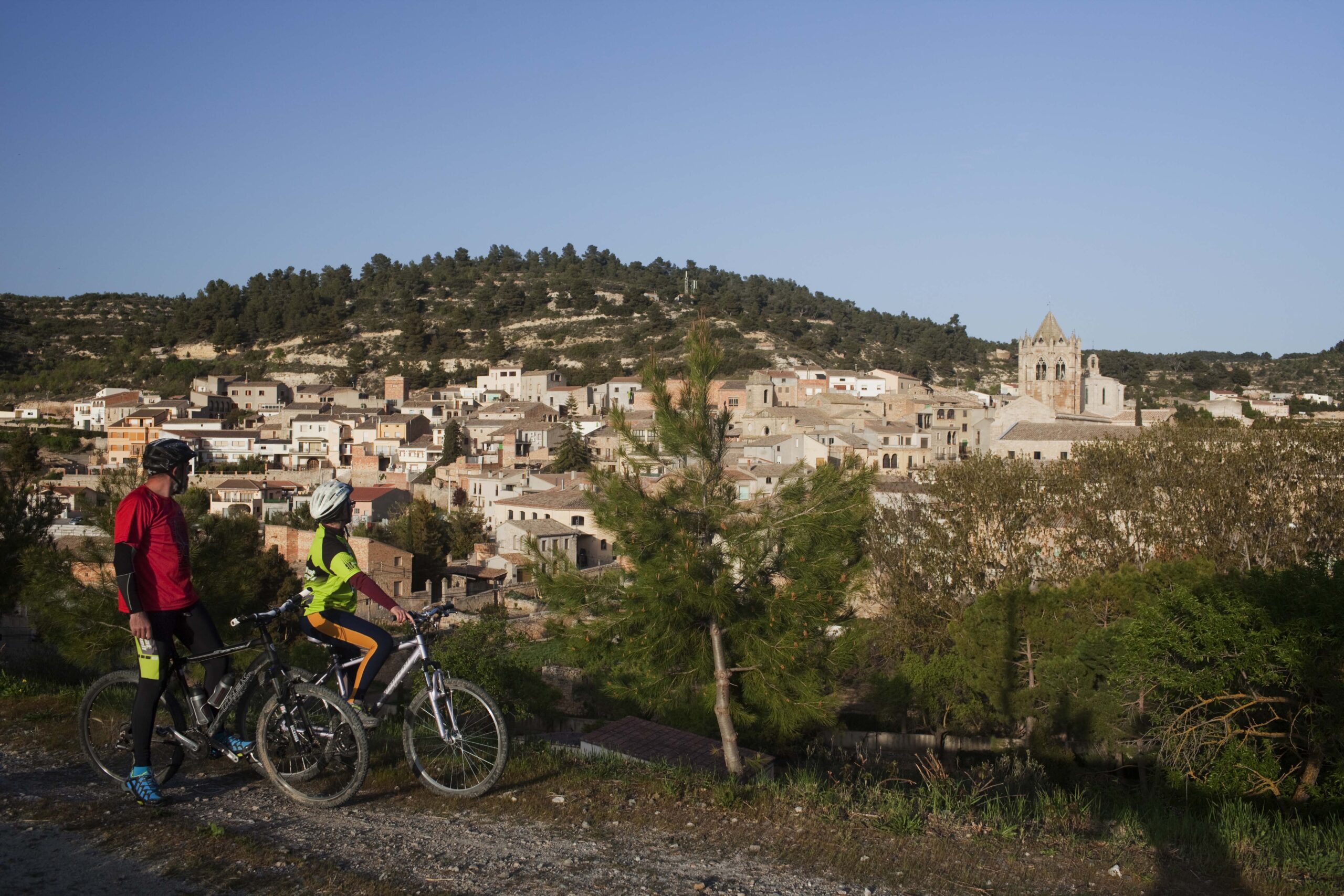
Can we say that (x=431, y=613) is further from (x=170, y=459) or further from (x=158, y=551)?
(x=170, y=459)

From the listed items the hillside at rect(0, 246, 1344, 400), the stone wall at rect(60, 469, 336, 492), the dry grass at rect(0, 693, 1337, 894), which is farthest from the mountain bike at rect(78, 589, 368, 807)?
the hillside at rect(0, 246, 1344, 400)

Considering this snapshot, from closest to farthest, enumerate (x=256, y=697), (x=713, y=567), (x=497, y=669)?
(x=256, y=697)
(x=713, y=567)
(x=497, y=669)

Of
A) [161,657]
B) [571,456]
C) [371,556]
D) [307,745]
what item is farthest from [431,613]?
[571,456]

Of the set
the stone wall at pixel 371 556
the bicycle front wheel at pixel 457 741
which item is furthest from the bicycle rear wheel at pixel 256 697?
the stone wall at pixel 371 556

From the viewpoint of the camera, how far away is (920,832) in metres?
4.64

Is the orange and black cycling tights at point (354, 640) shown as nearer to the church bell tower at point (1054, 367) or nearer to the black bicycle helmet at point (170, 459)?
the black bicycle helmet at point (170, 459)

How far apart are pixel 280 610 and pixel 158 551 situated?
0.61 m

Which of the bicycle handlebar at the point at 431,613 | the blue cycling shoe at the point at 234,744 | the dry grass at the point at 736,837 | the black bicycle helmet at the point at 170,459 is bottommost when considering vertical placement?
the dry grass at the point at 736,837

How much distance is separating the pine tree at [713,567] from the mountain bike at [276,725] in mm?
4875

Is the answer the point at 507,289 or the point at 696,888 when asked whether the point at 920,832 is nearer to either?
the point at 696,888

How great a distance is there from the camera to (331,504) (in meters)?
4.61

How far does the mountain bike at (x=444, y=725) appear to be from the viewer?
4594 mm

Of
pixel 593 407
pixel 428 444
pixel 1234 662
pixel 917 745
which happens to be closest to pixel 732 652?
pixel 1234 662

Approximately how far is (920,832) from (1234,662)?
7850 millimetres
